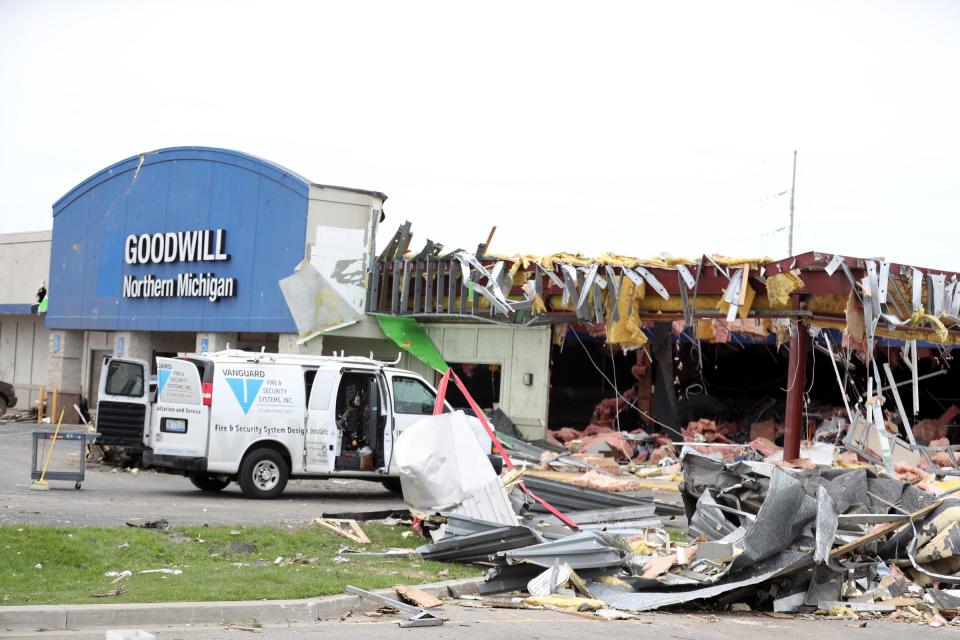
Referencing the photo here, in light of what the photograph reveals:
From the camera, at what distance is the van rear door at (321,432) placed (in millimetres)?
17016

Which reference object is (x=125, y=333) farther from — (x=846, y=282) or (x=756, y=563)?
(x=756, y=563)

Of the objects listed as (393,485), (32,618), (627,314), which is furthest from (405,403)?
(32,618)

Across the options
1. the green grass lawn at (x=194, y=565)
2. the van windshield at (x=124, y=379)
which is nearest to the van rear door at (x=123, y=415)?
the van windshield at (x=124, y=379)

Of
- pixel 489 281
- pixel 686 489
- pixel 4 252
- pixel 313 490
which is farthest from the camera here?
pixel 4 252

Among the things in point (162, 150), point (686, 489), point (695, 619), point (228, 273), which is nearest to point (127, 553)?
point (695, 619)

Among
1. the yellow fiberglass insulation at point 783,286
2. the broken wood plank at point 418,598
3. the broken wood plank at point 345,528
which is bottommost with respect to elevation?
the broken wood plank at point 345,528

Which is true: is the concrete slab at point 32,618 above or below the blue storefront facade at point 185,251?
below

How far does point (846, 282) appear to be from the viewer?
63.9 ft

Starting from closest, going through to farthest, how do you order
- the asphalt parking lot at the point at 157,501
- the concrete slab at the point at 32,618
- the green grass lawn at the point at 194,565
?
the concrete slab at the point at 32,618 → the green grass lawn at the point at 194,565 → the asphalt parking lot at the point at 157,501

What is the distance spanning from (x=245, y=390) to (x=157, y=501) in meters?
2.07

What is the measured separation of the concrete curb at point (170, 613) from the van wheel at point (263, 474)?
25.9 feet

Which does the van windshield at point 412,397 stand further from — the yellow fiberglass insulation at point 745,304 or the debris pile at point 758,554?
the yellow fiberglass insulation at point 745,304

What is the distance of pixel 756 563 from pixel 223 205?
22399 millimetres

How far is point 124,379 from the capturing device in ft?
57.5
